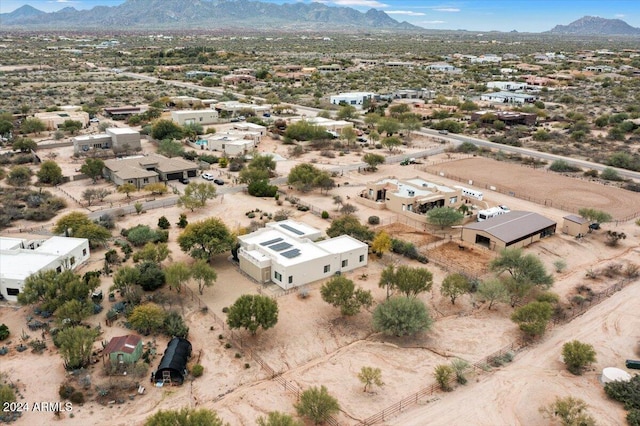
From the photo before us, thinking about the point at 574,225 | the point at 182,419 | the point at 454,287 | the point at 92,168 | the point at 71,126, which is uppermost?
the point at 182,419

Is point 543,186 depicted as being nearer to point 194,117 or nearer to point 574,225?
point 574,225

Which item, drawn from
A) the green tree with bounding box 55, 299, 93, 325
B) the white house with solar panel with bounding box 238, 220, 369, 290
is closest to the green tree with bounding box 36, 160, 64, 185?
the white house with solar panel with bounding box 238, 220, 369, 290

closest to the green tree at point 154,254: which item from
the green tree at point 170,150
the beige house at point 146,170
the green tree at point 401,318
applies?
the green tree at point 401,318

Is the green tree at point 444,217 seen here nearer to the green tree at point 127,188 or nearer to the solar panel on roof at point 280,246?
the solar panel on roof at point 280,246

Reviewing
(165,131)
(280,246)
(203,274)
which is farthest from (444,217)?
(165,131)

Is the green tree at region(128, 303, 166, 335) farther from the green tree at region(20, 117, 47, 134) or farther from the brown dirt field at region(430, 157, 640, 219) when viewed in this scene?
the green tree at region(20, 117, 47, 134)
